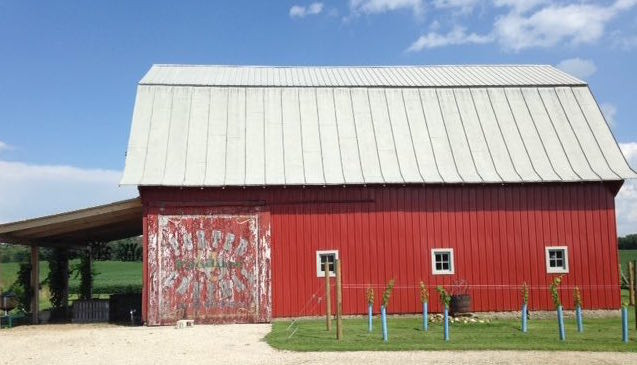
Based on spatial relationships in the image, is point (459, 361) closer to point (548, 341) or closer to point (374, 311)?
point (548, 341)

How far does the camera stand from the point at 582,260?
65.6 ft

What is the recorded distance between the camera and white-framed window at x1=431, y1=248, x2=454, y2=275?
19625 mm

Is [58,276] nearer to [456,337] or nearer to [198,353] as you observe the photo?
[198,353]

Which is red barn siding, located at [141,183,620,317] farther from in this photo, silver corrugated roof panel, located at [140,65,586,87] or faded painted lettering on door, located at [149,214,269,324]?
silver corrugated roof panel, located at [140,65,586,87]

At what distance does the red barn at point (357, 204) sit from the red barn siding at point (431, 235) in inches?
1.5

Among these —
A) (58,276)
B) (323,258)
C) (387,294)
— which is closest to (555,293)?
(387,294)

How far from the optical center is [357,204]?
19.6 m

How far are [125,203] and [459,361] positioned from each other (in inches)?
428

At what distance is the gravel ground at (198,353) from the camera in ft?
39.7

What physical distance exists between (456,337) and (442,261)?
5183mm

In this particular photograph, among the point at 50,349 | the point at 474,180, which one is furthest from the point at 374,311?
the point at 50,349

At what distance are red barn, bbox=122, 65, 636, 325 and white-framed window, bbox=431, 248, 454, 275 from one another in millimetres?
41

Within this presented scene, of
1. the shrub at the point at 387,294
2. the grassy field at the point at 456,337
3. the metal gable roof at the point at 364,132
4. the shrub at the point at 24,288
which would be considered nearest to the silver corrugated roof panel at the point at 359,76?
the metal gable roof at the point at 364,132

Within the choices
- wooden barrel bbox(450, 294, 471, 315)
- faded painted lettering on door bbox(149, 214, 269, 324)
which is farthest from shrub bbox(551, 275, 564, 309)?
faded painted lettering on door bbox(149, 214, 269, 324)
